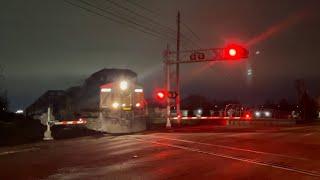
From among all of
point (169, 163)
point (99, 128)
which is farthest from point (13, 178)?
point (99, 128)

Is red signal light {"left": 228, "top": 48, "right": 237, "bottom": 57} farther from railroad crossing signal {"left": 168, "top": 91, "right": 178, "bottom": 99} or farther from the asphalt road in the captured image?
the asphalt road

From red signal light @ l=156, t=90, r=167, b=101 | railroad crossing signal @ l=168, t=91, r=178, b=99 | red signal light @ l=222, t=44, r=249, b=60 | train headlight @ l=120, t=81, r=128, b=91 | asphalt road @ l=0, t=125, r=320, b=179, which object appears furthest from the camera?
red signal light @ l=156, t=90, r=167, b=101

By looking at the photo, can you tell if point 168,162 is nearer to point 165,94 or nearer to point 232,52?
point 232,52

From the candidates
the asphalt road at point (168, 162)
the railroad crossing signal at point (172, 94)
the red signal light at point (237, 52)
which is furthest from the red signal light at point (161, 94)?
the asphalt road at point (168, 162)

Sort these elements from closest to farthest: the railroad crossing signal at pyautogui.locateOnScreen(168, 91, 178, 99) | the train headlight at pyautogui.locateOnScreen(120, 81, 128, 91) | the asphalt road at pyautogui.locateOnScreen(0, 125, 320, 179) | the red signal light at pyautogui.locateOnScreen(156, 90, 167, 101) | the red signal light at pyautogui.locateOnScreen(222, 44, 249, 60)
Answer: the asphalt road at pyautogui.locateOnScreen(0, 125, 320, 179) → the red signal light at pyautogui.locateOnScreen(222, 44, 249, 60) → the train headlight at pyautogui.locateOnScreen(120, 81, 128, 91) → the railroad crossing signal at pyautogui.locateOnScreen(168, 91, 178, 99) → the red signal light at pyautogui.locateOnScreen(156, 90, 167, 101)

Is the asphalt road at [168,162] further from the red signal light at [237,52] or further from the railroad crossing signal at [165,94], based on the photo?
the railroad crossing signal at [165,94]

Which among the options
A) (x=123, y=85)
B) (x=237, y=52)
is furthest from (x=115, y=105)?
(x=237, y=52)

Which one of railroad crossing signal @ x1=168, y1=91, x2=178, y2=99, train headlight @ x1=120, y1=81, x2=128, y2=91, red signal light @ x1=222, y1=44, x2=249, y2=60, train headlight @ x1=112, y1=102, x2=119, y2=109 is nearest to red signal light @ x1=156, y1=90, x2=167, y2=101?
railroad crossing signal @ x1=168, y1=91, x2=178, y2=99

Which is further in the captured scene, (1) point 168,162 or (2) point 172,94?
(2) point 172,94

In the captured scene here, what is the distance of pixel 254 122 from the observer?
145ft

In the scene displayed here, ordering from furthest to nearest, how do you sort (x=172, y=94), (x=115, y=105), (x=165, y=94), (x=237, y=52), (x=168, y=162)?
(x=165, y=94)
(x=172, y=94)
(x=115, y=105)
(x=237, y=52)
(x=168, y=162)

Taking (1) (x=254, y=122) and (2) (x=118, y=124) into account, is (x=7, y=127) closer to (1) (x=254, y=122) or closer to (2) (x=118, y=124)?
(2) (x=118, y=124)

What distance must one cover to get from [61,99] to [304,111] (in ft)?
135

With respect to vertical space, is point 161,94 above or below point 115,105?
above
